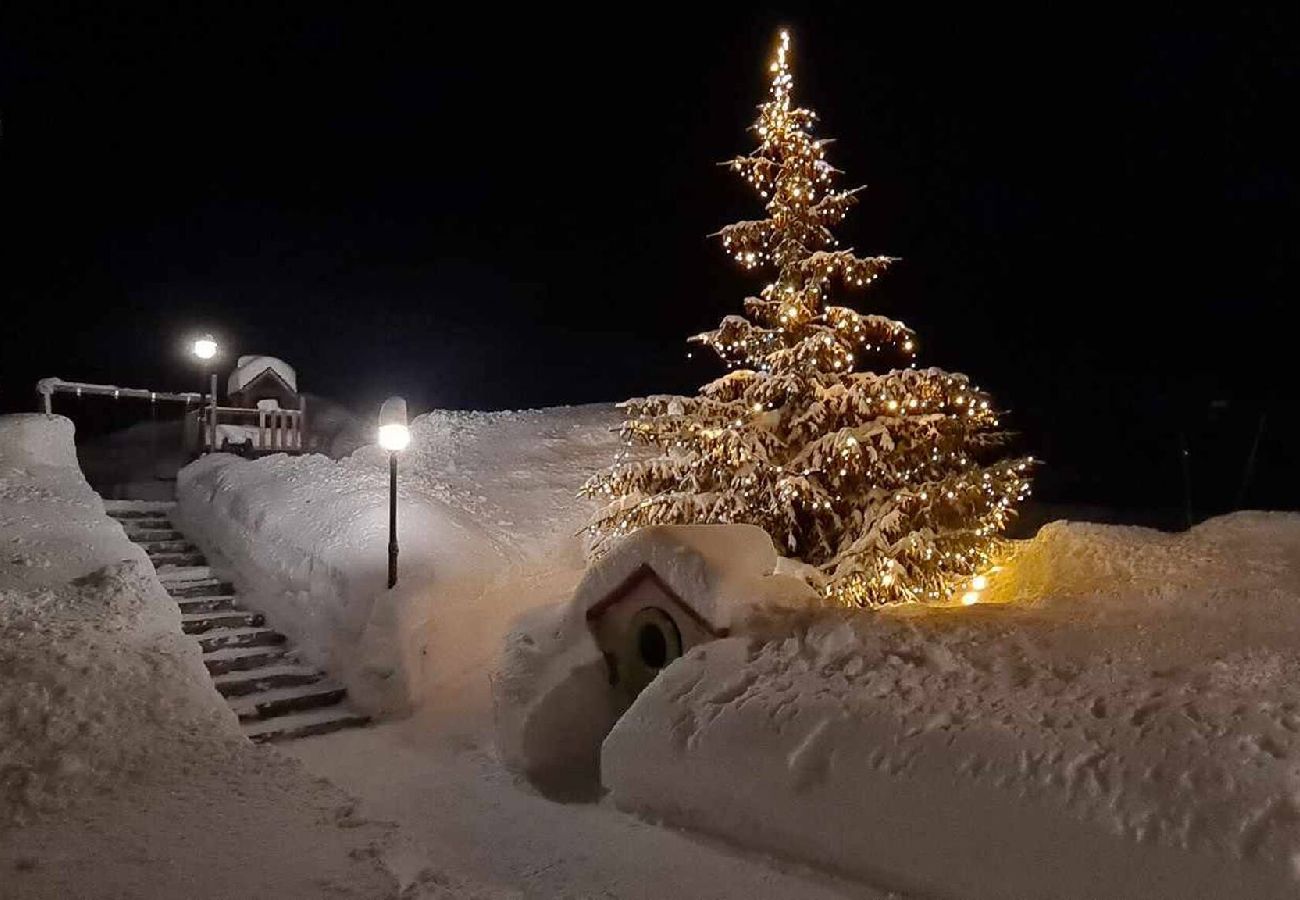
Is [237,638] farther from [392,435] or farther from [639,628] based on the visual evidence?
[639,628]

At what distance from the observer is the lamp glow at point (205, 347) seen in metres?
17.9

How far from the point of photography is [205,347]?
17922 mm

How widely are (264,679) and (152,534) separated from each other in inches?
178

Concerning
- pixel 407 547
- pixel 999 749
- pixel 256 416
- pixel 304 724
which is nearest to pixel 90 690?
pixel 304 724

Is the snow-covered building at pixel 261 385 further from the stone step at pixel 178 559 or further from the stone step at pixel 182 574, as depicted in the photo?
the stone step at pixel 182 574

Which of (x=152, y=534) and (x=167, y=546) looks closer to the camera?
(x=167, y=546)

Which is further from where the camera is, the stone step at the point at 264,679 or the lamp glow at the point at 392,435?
the lamp glow at the point at 392,435

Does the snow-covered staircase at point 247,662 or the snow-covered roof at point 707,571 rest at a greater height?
the snow-covered roof at point 707,571

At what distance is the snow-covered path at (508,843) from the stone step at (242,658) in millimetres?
1708

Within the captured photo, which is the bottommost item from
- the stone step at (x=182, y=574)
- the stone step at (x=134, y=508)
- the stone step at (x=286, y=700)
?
the stone step at (x=286, y=700)

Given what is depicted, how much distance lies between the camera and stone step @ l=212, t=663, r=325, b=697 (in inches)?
384

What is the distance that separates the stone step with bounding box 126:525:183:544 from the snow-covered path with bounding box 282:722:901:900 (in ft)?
18.4

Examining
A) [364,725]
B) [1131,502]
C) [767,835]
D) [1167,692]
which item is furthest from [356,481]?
[1131,502]

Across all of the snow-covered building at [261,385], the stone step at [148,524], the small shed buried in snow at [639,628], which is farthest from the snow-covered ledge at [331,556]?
the snow-covered building at [261,385]
